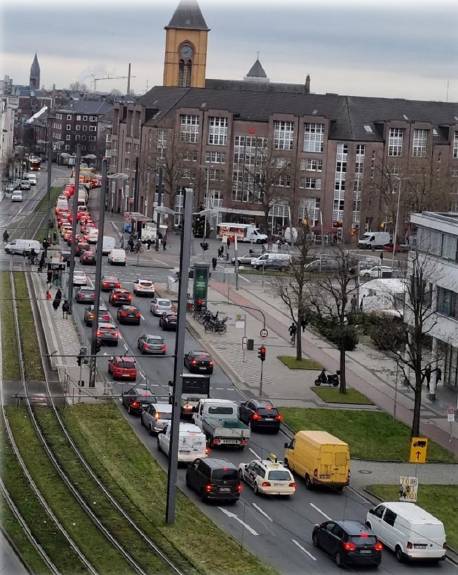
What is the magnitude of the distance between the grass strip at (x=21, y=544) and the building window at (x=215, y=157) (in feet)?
325

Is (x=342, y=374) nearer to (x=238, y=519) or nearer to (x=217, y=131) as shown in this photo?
(x=238, y=519)

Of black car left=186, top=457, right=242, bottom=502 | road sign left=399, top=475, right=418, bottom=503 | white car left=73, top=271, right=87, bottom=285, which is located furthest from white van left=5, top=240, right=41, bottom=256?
road sign left=399, top=475, right=418, bottom=503

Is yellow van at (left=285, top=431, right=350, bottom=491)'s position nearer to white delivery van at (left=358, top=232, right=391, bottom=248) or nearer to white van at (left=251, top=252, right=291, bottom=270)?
white van at (left=251, top=252, right=291, bottom=270)

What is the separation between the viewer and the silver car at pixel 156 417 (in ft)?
154

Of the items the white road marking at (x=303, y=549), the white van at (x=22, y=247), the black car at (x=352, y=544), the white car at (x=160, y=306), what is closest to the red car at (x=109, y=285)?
the white car at (x=160, y=306)

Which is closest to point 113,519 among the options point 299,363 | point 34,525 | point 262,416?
point 34,525

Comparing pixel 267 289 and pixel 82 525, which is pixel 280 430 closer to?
pixel 82 525

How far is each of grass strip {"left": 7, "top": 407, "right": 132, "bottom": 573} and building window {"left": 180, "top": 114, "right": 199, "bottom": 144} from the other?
8660cm

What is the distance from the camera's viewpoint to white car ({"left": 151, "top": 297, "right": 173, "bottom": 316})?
246ft

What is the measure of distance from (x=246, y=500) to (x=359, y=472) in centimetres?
643

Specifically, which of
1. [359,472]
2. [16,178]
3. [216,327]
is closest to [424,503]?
[359,472]

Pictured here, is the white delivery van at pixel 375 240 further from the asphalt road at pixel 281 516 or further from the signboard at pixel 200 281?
the asphalt road at pixel 281 516

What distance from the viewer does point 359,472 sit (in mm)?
45094

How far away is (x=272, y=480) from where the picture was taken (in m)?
40.2
